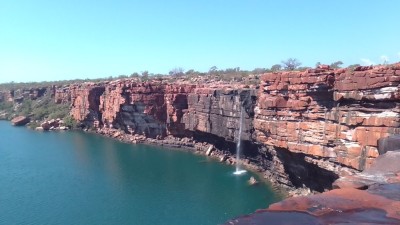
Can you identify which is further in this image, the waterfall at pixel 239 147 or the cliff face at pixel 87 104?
the cliff face at pixel 87 104

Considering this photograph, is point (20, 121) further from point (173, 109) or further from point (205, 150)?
point (205, 150)

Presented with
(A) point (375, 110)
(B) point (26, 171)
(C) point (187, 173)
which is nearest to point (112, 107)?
(B) point (26, 171)

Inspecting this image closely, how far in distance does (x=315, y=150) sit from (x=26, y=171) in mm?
30855

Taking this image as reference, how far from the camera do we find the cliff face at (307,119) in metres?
21.3

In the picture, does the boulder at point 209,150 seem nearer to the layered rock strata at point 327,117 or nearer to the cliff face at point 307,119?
the cliff face at point 307,119

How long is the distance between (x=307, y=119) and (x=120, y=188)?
1746 cm

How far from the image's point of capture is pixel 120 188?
3266 centimetres

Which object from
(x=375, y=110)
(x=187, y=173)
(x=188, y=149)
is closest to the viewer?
(x=375, y=110)

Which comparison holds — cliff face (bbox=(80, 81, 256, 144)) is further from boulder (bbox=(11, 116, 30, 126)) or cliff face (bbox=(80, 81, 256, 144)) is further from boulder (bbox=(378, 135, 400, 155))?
boulder (bbox=(378, 135, 400, 155))

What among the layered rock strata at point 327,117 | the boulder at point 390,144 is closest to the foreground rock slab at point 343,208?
the boulder at point 390,144

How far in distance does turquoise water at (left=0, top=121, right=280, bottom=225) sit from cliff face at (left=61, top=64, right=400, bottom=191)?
363cm

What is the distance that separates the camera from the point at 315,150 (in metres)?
25.4

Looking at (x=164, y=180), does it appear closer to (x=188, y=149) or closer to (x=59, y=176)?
(x=59, y=176)

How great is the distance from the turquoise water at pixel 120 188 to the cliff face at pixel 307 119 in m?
3.63
